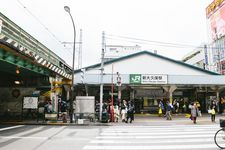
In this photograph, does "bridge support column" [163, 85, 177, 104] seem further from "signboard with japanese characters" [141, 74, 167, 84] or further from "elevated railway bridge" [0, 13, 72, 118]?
"elevated railway bridge" [0, 13, 72, 118]

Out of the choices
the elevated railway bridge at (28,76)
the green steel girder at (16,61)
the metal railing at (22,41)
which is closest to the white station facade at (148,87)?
the elevated railway bridge at (28,76)

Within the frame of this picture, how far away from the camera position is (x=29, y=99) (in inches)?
934

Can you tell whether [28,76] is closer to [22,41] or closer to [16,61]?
[16,61]

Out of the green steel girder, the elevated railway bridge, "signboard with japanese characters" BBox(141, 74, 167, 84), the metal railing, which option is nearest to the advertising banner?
the elevated railway bridge

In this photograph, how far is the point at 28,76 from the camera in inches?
1099

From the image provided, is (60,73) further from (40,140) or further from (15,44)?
(40,140)

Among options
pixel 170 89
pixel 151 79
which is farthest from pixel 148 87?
pixel 151 79

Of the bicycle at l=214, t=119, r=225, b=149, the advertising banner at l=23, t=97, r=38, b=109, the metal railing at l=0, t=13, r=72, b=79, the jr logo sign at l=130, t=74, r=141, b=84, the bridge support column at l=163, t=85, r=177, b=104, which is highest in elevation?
the metal railing at l=0, t=13, r=72, b=79

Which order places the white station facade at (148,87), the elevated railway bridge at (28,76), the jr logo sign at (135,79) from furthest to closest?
the white station facade at (148,87) < the jr logo sign at (135,79) < the elevated railway bridge at (28,76)

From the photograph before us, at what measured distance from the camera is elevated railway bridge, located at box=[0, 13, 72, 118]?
18.4m

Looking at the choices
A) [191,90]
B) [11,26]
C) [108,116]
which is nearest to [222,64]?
[191,90]

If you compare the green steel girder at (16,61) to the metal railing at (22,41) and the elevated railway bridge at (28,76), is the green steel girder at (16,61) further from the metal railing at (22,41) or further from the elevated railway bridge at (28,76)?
the metal railing at (22,41)

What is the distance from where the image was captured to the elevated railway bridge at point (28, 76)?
724 inches

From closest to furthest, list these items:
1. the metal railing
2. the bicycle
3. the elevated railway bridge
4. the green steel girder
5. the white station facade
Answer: the bicycle → the metal railing → the green steel girder → the elevated railway bridge → the white station facade
